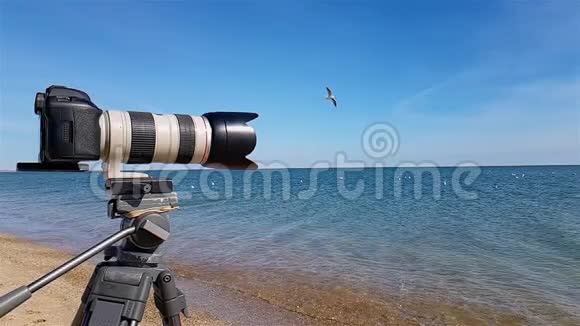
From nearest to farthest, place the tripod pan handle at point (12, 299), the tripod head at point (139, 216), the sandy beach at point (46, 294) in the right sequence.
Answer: the tripod pan handle at point (12, 299) < the tripod head at point (139, 216) < the sandy beach at point (46, 294)

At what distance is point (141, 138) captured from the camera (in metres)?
1.79

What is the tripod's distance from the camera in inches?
64.8

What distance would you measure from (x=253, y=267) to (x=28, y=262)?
4407mm

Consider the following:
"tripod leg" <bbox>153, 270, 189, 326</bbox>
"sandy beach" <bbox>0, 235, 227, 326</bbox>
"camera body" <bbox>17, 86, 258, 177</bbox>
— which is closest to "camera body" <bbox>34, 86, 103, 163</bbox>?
"camera body" <bbox>17, 86, 258, 177</bbox>

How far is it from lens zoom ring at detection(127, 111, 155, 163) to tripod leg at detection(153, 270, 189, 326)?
0.51m

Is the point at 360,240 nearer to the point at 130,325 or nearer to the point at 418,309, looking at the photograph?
the point at 418,309

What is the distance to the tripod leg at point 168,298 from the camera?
1809 millimetres

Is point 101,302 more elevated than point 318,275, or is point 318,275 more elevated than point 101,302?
point 101,302

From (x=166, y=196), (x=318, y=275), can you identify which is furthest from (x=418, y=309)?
(x=166, y=196)

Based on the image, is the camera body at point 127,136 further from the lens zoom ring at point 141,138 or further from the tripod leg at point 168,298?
the tripod leg at point 168,298

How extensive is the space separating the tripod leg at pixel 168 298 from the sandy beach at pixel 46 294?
2.99 m

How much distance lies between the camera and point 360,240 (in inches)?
480

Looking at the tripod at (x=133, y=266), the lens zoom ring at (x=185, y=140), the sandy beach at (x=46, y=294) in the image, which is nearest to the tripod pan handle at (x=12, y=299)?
the tripod at (x=133, y=266)

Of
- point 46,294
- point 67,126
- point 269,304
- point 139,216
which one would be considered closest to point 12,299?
point 139,216
